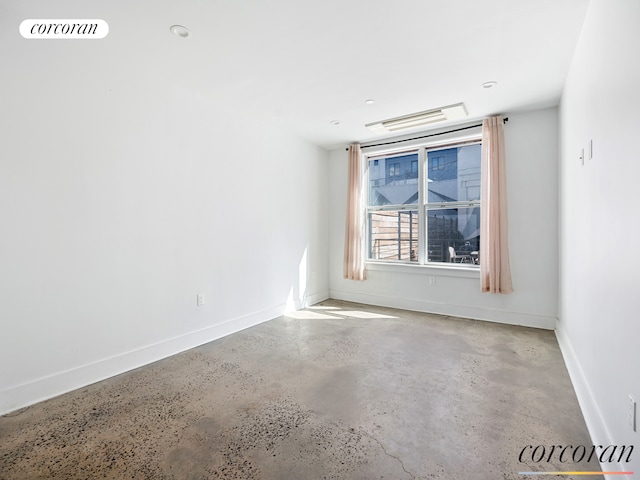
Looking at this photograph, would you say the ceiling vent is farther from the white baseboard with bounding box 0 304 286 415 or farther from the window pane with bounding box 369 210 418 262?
the white baseboard with bounding box 0 304 286 415

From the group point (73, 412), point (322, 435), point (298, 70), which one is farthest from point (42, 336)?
point (298, 70)

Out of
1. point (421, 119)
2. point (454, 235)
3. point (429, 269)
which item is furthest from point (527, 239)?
point (421, 119)

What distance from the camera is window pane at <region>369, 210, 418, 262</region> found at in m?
4.68

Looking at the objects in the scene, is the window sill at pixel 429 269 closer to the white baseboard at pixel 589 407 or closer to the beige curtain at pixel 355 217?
the beige curtain at pixel 355 217

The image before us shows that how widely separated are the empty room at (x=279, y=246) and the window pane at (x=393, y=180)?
23.3 inches

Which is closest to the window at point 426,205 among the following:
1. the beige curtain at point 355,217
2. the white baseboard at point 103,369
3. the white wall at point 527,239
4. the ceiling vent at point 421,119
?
the beige curtain at point 355,217

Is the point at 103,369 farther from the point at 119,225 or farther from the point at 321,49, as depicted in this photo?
the point at 321,49

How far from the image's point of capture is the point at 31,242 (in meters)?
2.16

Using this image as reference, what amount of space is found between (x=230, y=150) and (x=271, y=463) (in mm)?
3117

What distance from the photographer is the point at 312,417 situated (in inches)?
76.7

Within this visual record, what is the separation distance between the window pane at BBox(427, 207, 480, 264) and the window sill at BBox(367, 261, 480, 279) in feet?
0.43

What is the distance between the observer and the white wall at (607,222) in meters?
1.29

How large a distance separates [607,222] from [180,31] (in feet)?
9.69

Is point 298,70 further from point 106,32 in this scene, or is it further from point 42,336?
point 42,336
